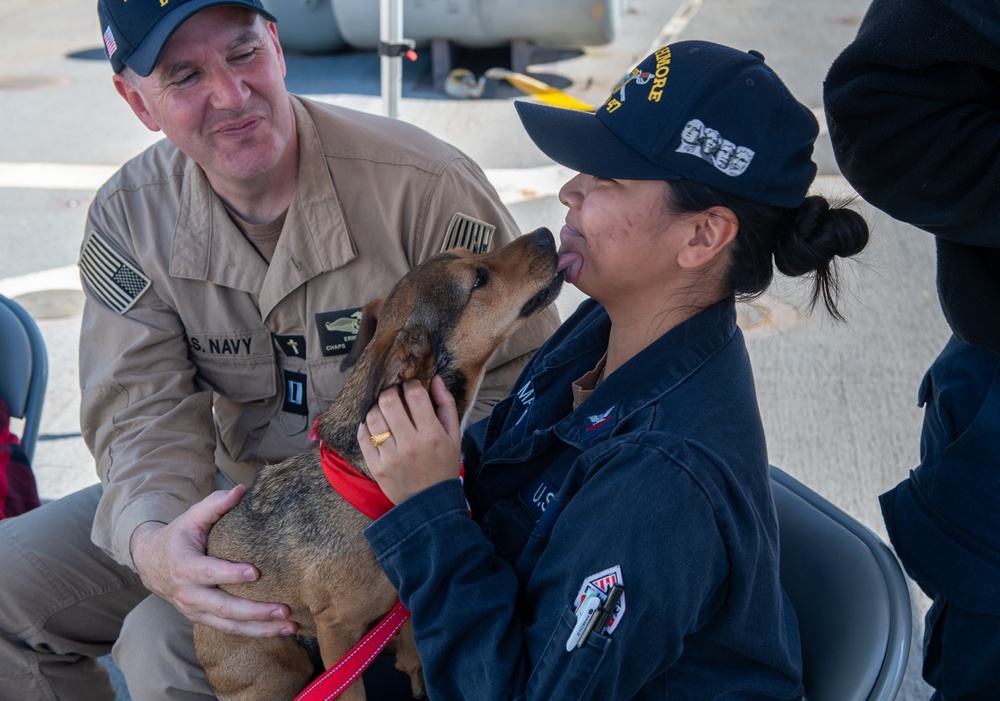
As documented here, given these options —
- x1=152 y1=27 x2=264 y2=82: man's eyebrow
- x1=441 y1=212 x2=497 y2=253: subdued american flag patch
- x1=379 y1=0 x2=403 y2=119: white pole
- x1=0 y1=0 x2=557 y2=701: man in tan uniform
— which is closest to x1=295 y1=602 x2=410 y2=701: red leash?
x1=0 y1=0 x2=557 y2=701: man in tan uniform

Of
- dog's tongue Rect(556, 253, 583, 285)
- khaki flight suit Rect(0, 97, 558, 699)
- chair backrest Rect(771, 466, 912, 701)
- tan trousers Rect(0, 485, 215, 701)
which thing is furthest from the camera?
khaki flight suit Rect(0, 97, 558, 699)

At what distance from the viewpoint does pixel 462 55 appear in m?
12.0

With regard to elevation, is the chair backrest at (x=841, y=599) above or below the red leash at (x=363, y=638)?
above

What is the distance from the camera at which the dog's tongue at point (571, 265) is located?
211 cm

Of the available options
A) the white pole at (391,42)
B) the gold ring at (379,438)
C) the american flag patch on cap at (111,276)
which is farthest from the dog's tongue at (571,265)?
the white pole at (391,42)

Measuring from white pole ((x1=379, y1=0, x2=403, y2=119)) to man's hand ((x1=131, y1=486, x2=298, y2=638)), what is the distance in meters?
3.12

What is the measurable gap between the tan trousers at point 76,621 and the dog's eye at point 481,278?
1260 millimetres

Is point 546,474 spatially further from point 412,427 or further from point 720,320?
point 720,320

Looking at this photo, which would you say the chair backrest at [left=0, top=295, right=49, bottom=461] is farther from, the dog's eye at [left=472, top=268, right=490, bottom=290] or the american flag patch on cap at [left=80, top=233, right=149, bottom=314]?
the dog's eye at [left=472, top=268, right=490, bottom=290]

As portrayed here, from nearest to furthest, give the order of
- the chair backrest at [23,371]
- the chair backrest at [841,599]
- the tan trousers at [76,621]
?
the chair backrest at [841,599]
the tan trousers at [76,621]
the chair backrest at [23,371]

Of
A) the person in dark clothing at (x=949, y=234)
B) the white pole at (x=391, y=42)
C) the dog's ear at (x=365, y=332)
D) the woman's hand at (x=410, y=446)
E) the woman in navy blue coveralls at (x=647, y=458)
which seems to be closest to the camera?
the woman in navy blue coveralls at (x=647, y=458)

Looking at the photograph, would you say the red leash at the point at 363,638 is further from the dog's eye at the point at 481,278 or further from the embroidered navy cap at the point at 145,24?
the embroidered navy cap at the point at 145,24

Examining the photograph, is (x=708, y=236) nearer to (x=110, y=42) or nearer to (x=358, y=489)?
(x=358, y=489)

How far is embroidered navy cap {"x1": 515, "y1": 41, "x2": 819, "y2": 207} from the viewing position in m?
1.81
